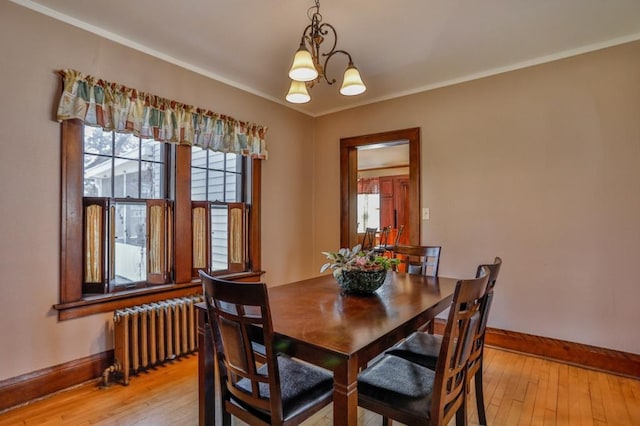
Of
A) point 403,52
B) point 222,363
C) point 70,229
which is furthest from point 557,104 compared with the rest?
point 70,229

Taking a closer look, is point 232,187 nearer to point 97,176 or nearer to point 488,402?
point 97,176

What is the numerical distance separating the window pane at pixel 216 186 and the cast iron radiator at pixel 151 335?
99cm

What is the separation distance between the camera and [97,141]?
2492 millimetres

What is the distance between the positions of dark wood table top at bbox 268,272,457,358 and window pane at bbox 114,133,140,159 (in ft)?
5.63

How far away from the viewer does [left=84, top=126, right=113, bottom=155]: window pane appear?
95.7 inches

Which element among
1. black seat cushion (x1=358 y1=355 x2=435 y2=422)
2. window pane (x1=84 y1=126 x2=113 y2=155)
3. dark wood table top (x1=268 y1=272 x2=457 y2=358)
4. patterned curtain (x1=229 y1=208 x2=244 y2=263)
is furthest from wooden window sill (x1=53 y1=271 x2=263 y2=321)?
black seat cushion (x1=358 y1=355 x2=435 y2=422)

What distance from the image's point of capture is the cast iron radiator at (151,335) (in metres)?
2.36

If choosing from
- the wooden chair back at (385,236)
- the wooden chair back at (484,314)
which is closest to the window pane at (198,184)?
the wooden chair back at (484,314)

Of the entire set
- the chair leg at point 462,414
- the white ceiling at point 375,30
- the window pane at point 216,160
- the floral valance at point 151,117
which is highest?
the white ceiling at point 375,30

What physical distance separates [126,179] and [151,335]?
4.00ft

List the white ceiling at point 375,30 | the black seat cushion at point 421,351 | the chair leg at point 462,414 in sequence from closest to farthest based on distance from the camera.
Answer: the chair leg at point 462,414 → the black seat cushion at point 421,351 → the white ceiling at point 375,30

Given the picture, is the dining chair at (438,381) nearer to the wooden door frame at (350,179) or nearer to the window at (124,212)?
the window at (124,212)

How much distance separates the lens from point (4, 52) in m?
2.04

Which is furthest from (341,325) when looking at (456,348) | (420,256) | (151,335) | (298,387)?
(151,335)
